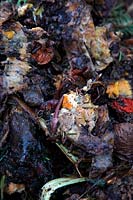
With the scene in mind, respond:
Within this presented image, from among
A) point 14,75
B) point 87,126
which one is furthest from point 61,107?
point 14,75

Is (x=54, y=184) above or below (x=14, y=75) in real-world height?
below

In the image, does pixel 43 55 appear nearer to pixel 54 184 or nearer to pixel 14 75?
pixel 14 75

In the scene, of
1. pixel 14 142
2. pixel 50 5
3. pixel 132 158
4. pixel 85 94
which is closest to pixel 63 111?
pixel 85 94

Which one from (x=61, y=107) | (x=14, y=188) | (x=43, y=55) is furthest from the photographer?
(x=43, y=55)

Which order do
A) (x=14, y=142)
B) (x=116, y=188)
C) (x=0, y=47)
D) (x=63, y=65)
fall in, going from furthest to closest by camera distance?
(x=63, y=65), (x=0, y=47), (x=14, y=142), (x=116, y=188)

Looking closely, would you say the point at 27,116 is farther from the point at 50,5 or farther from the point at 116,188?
the point at 50,5

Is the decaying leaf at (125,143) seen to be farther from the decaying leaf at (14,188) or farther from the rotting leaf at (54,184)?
the decaying leaf at (14,188)

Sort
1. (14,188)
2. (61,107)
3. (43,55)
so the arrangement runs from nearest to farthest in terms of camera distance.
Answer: (14,188)
(61,107)
(43,55)

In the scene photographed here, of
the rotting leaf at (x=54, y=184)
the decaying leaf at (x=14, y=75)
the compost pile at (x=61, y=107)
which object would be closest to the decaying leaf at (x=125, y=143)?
the compost pile at (x=61, y=107)
